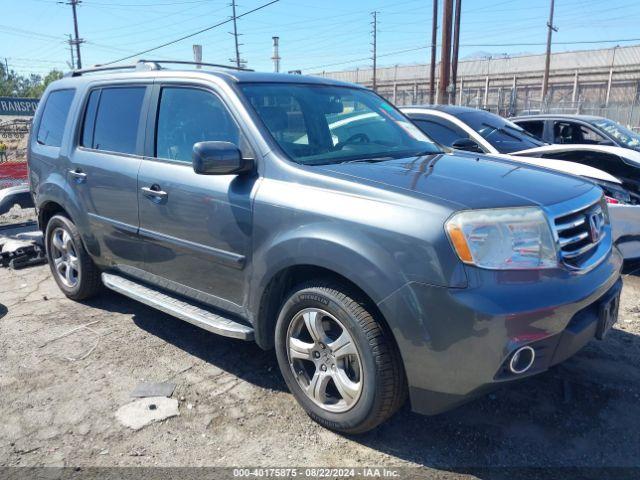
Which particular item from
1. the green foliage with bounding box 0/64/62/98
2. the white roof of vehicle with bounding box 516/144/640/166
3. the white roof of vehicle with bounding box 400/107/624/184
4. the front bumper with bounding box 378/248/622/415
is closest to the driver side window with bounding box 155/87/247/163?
the front bumper with bounding box 378/248/622/415

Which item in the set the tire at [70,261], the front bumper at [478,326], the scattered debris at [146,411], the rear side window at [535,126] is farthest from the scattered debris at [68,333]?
the rear side window at [535,126]

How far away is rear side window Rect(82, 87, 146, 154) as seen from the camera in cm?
407

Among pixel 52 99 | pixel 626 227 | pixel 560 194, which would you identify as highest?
pixel 52 99

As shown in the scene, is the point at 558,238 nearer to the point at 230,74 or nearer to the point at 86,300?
the point at 230,74

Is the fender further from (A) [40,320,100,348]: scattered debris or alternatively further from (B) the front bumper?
(B) the front bumper

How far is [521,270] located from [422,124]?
5.11 metres

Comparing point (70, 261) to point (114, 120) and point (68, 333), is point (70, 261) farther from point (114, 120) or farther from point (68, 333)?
point (114, 120)

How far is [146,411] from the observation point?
10.8ft

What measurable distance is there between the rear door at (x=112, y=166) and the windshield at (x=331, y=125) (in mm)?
1085

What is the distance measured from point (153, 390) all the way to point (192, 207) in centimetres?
Result: 120

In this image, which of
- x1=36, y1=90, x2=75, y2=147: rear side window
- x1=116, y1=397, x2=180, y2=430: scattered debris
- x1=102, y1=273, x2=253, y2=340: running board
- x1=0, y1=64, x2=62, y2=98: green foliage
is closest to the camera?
x1=116, y1=397, x2=180, y2=430: scattered debris

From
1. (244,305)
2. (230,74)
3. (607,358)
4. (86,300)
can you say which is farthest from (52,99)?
(607,358)

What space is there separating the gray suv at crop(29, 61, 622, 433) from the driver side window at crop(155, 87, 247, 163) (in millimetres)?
13

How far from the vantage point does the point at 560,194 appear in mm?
2828
